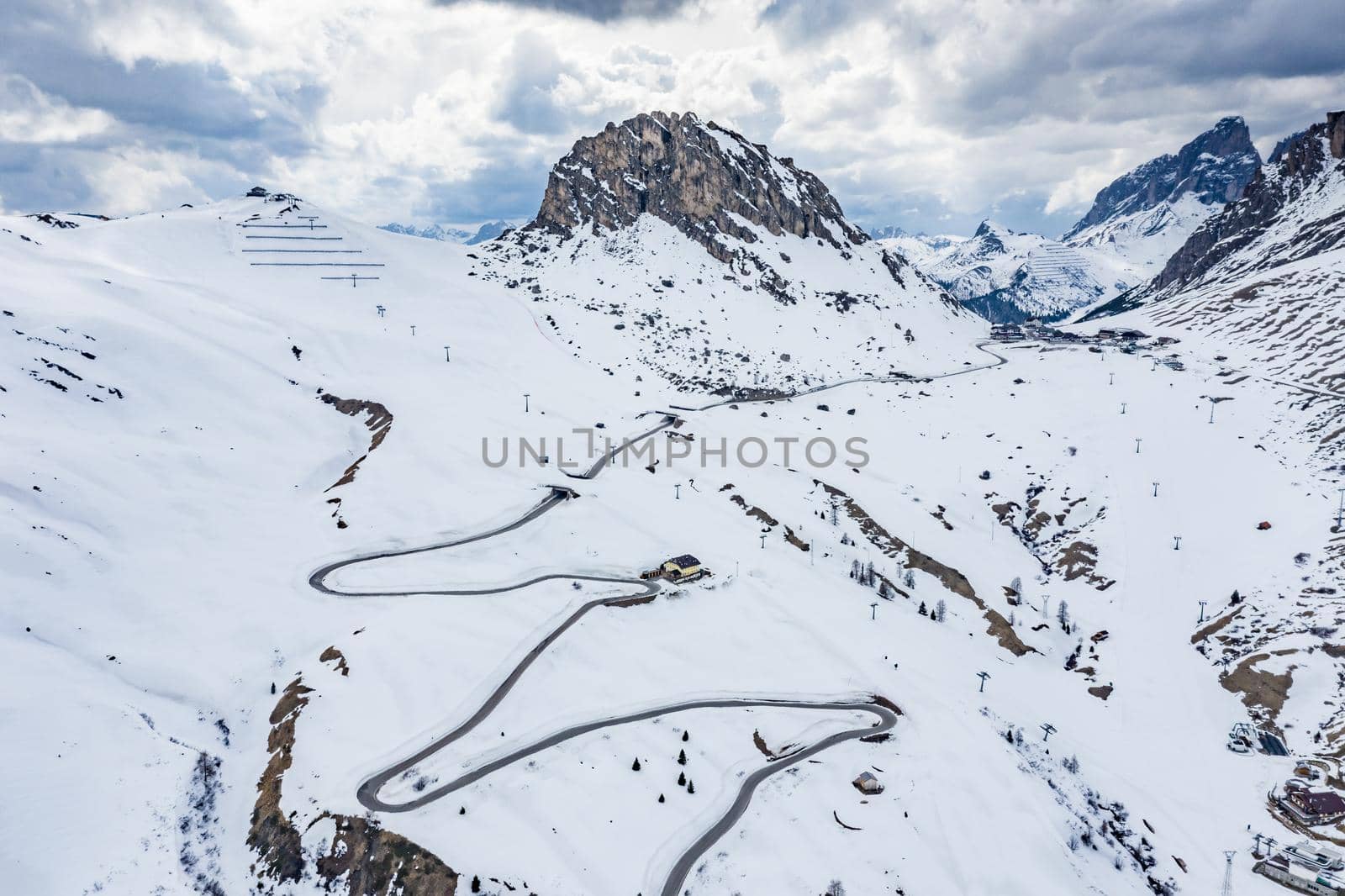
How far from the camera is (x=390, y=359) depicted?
126000 mm

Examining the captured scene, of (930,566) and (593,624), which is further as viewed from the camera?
(930,566)

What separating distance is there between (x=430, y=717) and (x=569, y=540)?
1200 inches

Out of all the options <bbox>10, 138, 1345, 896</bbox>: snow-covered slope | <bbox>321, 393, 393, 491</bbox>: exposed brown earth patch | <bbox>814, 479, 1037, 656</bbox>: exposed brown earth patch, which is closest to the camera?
<bbox>10, 138, 1345, 896</bbox>: snow-covered slope

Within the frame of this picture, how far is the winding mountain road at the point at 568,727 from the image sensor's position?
39.6 m

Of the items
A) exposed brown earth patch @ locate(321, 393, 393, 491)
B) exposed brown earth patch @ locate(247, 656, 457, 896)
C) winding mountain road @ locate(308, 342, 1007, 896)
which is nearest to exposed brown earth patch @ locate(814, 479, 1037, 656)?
winding mountain road @ locate(308, 342, 1007, 896)

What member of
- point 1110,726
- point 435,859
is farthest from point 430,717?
point 1110,726

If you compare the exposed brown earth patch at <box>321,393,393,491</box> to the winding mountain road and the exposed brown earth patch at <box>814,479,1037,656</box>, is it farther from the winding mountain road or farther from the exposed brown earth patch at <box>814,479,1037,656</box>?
the exposed brown earth patch at <box>814,479,1037,656</box>

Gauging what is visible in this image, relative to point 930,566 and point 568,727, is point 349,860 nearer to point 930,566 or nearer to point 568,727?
point 568,727

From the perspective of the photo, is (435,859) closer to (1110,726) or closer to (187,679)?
(187,679)

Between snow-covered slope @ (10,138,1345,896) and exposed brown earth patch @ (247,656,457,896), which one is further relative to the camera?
snow-covered slope @ (10,138,1345,896)

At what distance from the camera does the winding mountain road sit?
39594mm

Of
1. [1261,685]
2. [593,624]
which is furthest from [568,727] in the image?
[1261,685]

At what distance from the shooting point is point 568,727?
4759cm

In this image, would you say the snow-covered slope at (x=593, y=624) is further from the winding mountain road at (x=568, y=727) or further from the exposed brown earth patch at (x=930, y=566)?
the exposed brown earth patch at (x=930, y=566)
